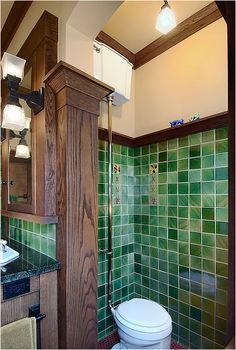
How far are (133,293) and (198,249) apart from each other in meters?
0.81

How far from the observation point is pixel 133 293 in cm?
194

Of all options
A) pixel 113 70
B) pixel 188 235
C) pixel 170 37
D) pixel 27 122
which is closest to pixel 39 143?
pixel 27 122

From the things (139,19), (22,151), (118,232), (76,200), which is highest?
(139,19)

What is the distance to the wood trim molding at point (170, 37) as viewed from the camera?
4.96ft

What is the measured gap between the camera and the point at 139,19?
5.26 ft

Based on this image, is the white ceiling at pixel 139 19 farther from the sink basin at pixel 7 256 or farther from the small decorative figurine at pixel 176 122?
Result: the sink basin at pixel 7 256

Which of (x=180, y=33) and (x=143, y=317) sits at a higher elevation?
(x=180, y=33)

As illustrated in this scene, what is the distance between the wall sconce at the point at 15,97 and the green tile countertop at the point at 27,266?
2.37 ft

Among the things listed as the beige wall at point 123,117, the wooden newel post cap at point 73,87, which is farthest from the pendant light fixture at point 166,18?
the beige wall at point 123,117

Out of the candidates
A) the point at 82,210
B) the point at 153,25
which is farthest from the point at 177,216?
the point at 153,25

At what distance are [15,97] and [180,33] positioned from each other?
1.36 m

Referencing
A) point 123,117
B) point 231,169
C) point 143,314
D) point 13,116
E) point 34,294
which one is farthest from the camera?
point 123,117

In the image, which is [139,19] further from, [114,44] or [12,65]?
[12,65]

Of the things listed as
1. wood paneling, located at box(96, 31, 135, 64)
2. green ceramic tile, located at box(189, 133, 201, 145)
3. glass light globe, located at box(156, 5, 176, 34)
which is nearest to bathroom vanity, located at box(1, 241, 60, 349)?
green ceramic tile, located at box(189, 133, 201, 145)
